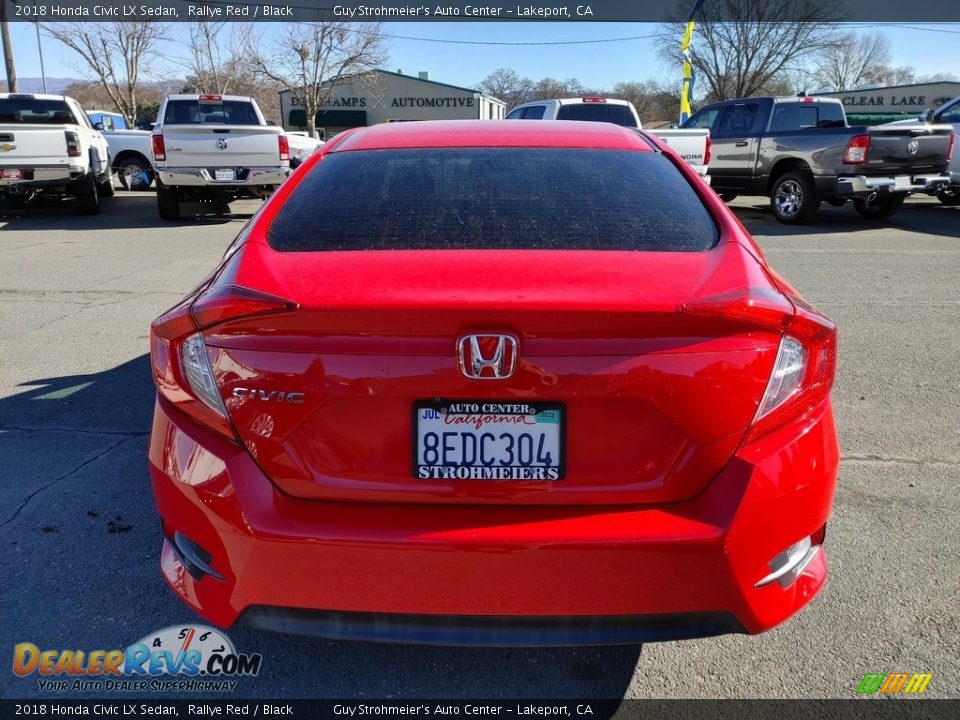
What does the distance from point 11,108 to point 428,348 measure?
53.3ft

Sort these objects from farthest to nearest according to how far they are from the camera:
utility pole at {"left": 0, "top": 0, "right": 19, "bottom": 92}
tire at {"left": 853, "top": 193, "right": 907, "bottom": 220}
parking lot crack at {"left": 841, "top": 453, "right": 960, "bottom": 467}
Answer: utility pole at {"left": 0, "top": 0, "right": 19, "bottom": 92} → tire at {"left": 853, "top": 193, "right": 907, "bottom": 220} → parking lot crack at {"left": 841, "top": 453, "right": 960, "bottom": 467}

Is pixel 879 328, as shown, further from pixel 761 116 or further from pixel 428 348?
pixel 761 116

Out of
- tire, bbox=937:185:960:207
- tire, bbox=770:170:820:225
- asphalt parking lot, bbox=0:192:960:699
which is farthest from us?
tire, bbox=937:185:960:207

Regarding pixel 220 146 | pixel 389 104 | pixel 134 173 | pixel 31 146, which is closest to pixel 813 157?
pixel 220 146

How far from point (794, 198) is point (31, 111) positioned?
14140mm

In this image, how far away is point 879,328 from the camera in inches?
252

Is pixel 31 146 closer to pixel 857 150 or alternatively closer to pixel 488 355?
pixel 857 150

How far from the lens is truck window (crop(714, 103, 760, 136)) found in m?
13.8

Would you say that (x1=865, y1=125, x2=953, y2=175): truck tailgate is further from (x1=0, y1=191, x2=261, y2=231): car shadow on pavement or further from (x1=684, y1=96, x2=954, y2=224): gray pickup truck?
(x1=0, y1=191, x2=261, y2=231): car shadow on pavement

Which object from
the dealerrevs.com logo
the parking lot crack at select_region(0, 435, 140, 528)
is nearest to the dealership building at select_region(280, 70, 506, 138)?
the parking lot crack at select_region(0, 435, 140, 528)

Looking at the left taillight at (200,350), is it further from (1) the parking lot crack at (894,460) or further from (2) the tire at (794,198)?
(2) the tire at (794,198)

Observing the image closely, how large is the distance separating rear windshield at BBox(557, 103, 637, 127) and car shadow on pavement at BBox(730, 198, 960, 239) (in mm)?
2851

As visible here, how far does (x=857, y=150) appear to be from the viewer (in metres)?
11.9

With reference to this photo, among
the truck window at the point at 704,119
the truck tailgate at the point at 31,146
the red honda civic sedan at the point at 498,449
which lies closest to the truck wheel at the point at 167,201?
the truck tailgate at the point at 31,146
